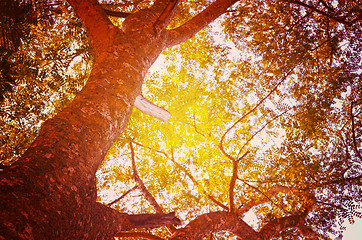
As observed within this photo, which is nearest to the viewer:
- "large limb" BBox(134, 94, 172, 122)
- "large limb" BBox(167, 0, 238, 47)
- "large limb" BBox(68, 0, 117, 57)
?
"large limb" BBox(68, 0, 117, 57)

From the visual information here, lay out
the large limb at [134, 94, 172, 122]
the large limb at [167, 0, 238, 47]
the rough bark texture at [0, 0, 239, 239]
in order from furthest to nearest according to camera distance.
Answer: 1. the large limb at [167, 0, 238, 47]
2. the large limb at [134, 94, 172, 122]
3. the rough bark texture at [0, 0, 239, 239]

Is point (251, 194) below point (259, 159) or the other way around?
below

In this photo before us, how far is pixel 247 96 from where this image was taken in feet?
25.3

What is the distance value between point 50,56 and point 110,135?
5879mm

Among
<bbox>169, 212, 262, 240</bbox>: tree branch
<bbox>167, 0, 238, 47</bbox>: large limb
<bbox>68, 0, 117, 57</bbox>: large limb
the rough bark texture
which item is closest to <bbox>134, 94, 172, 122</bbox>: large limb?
the rough bark texture

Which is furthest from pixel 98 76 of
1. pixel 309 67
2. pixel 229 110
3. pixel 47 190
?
pixel 309 67

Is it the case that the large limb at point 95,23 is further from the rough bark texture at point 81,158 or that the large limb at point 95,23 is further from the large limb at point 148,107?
the large limb at point 148,107

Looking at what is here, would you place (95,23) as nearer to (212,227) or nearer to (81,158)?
(81,158)

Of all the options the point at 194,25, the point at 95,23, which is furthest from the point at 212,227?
the point at 95,23

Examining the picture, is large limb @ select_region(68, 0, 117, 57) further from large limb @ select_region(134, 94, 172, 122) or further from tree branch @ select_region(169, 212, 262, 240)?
tree branch @ select_region(169, 212, 262, 240)

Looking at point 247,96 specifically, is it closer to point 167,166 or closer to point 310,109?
point 310,109

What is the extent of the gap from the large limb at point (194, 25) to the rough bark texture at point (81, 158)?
856mm

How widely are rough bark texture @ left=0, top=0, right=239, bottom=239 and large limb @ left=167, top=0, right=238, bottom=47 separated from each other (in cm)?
86

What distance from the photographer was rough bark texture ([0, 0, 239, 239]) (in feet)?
4.31
